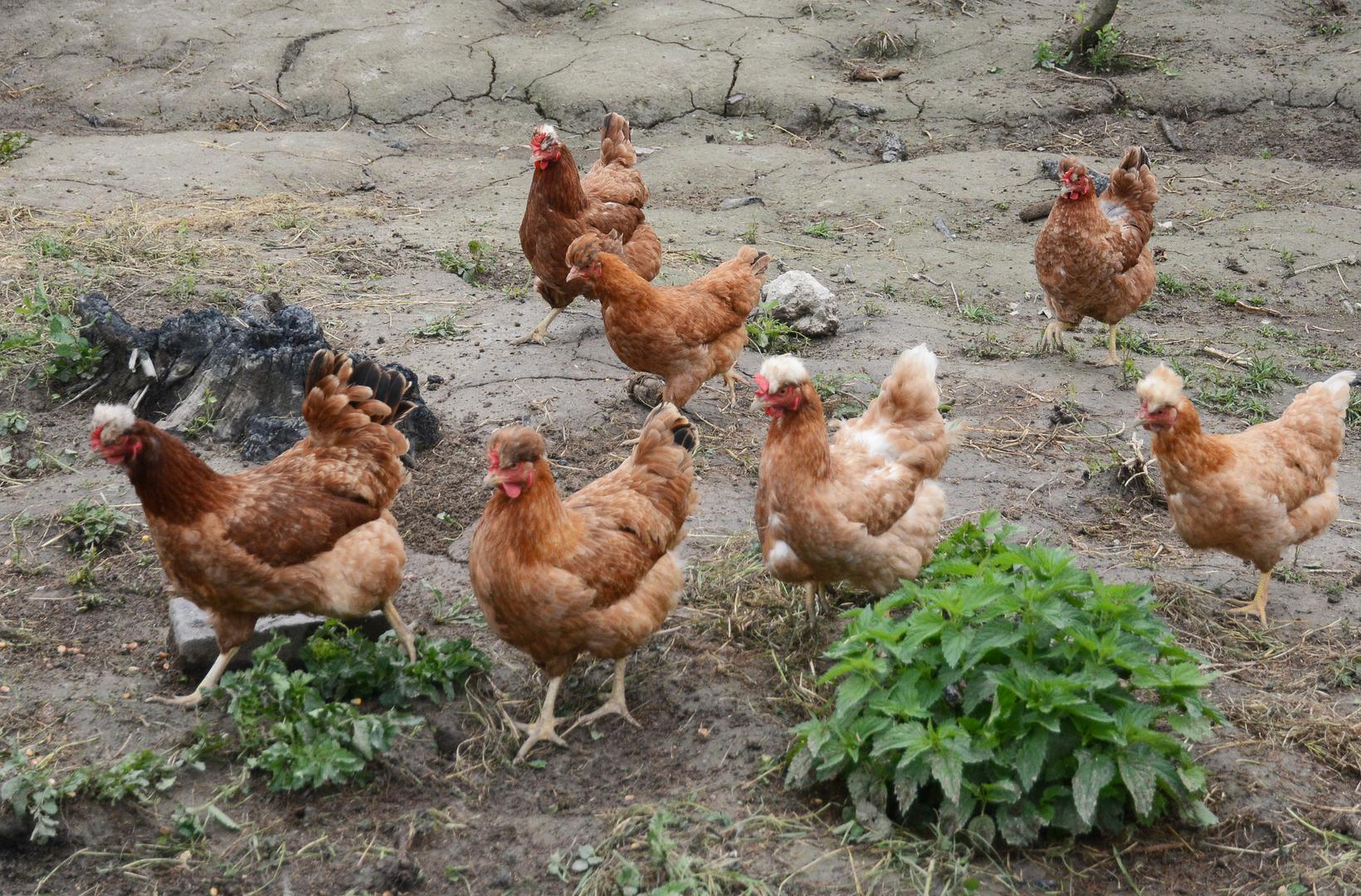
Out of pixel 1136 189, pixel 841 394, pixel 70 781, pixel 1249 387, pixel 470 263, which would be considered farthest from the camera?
pixel 470 263

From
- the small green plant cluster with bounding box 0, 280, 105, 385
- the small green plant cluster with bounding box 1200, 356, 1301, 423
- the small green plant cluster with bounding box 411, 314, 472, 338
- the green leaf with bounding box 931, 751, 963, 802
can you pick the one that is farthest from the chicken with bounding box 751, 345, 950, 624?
the small green plant cluster with bounding box 0, 280, 105, 385

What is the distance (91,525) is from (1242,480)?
514 centimetres

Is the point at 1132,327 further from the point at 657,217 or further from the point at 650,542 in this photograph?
the point at 650,542

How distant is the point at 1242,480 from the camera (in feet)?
15.2

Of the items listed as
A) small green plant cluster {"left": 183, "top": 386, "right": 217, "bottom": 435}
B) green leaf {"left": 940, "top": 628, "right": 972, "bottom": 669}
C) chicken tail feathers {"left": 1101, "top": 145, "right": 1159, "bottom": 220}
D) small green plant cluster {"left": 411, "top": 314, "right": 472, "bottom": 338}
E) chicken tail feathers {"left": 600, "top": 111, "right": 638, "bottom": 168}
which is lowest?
small green plant cluster {"left": 411, "top": 314, "right": 472, "bottom": 338}

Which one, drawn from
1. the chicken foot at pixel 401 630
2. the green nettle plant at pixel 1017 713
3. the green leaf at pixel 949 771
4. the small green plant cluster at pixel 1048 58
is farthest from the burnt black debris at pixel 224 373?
the small green plant cluster at pixel 1048 58

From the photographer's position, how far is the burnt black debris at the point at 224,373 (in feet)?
18.7

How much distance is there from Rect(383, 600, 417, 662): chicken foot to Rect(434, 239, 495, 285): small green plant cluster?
13.8 feet

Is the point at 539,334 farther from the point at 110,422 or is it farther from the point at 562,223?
the point at 110,422

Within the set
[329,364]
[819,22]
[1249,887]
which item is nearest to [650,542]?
[329,364]

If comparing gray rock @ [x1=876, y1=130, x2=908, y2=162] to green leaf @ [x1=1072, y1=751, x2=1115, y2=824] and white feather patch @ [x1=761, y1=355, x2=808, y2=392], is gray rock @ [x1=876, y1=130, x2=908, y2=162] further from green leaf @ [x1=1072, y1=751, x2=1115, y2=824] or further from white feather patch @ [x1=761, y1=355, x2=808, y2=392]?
green leaf @ [x1=1072, y1=751, x2=1115, y2=824]

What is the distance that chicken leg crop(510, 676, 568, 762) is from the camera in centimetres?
397

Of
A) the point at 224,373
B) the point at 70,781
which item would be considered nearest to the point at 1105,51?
the point at 224,373

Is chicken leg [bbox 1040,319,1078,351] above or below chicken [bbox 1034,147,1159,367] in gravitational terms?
below
